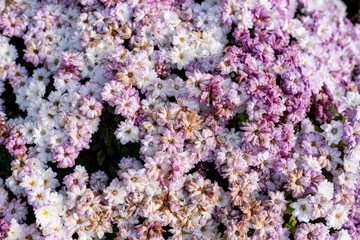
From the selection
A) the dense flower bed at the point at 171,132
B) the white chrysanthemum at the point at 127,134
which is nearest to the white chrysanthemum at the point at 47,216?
the dense flower bed at the point at 171,132

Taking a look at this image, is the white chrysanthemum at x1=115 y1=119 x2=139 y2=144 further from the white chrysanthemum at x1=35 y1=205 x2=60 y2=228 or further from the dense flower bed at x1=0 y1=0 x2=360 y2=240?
the white chrysanthemum at x1=35 y1=205 x2=60 y2=228

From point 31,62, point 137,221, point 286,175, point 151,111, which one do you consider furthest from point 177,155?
point 31,62

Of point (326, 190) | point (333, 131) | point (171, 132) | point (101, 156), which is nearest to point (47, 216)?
point (101, 156)

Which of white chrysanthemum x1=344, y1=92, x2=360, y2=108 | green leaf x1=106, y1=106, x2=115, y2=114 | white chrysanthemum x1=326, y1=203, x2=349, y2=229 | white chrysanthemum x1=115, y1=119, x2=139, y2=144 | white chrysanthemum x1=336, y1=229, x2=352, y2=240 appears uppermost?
white chrysanthemum x1=344, y1=92, x2=360, y2=108

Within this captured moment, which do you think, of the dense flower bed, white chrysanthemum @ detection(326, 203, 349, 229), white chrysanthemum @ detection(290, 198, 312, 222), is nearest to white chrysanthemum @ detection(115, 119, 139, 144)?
the dense flower bed

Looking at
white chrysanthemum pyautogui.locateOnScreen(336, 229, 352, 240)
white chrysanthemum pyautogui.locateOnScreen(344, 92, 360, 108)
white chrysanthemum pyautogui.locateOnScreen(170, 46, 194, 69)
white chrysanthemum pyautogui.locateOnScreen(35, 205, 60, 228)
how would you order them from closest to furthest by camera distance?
white chrysanthemum pyautogui.locateOnScreen(35, 205, 60, 228) → white chrysanthemum pyautogui.locateOnScreen(336, 229, 352, 240) → white chrysanthemum pyautogui.locateOnScreen(170, 46, 194, 69) → white chrysanthemum pyautogui.locateOnScreen(344, 92, 360, 108)

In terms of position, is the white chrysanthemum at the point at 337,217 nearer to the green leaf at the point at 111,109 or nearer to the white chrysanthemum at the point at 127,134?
the white chrysanthemum at the point at 127,134
